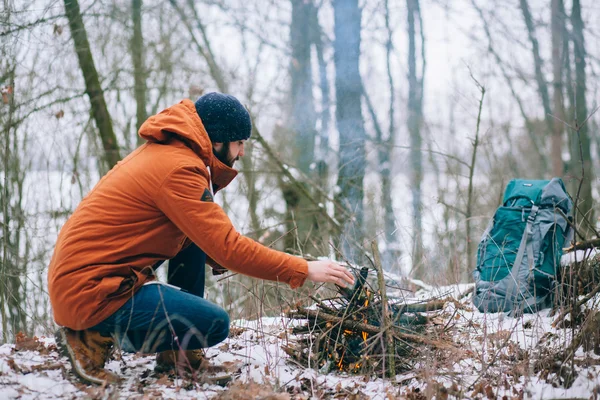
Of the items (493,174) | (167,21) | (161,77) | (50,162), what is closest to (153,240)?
(50,162)

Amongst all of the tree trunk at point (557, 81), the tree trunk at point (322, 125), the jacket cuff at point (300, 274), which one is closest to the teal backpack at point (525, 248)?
the jacket cuff at point (300, 274)

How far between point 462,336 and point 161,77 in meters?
6.58

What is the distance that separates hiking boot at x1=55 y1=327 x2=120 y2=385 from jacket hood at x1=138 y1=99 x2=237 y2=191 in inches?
38.4

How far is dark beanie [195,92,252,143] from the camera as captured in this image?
267 cm

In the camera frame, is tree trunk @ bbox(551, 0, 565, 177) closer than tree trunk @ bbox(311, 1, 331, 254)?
No

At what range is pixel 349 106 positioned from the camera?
357 inches

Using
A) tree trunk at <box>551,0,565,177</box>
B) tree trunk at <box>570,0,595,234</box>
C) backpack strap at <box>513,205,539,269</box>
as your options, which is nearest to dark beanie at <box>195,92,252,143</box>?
backpack strap at <box>513,205,539,269</box>

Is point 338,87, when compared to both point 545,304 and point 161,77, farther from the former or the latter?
point 545,304

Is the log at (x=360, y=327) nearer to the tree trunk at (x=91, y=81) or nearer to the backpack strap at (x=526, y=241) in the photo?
the backpack strap at (x=526, y=241)

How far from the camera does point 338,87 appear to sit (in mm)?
10016

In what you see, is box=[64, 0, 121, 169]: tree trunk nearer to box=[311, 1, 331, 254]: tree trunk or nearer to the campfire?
box=[311, 1, 331, 254]: tree trunk

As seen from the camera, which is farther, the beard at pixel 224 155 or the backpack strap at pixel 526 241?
the backpack strap at pixel 526 241

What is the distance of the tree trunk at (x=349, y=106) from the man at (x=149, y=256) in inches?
168

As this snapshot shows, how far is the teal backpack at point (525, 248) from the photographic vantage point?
3803mm
